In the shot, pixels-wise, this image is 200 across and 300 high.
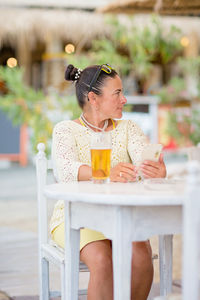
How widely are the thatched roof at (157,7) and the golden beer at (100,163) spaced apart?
3.88 metres

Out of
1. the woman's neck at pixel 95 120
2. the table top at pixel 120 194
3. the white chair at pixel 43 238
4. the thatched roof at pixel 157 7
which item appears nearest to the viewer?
the table top at pixel 120 194

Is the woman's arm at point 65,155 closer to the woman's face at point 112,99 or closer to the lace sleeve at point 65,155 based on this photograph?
the lace sleeve at point 65,155

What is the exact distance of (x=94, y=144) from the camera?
1.60 metres

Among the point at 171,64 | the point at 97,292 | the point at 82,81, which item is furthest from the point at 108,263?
the point at 171,64

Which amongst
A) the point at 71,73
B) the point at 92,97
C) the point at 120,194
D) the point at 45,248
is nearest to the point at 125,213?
the point at 120,194

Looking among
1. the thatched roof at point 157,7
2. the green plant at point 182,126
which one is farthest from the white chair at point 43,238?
the green plant at point 182,126

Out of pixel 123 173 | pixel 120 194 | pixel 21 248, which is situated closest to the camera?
pixel 120 194

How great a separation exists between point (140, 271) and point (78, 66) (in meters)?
2.90

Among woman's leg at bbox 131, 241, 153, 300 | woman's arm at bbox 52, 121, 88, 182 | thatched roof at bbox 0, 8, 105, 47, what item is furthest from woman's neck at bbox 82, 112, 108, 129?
thatched roof at bbox 0, 8, 105, 47

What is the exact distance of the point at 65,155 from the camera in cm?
187

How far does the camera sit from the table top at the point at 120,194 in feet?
4.03

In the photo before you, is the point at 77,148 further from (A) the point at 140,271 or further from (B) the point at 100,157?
(A) the point at 140,271

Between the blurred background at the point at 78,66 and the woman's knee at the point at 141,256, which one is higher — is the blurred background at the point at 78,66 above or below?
above

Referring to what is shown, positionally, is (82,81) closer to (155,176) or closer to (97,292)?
(155,176)
